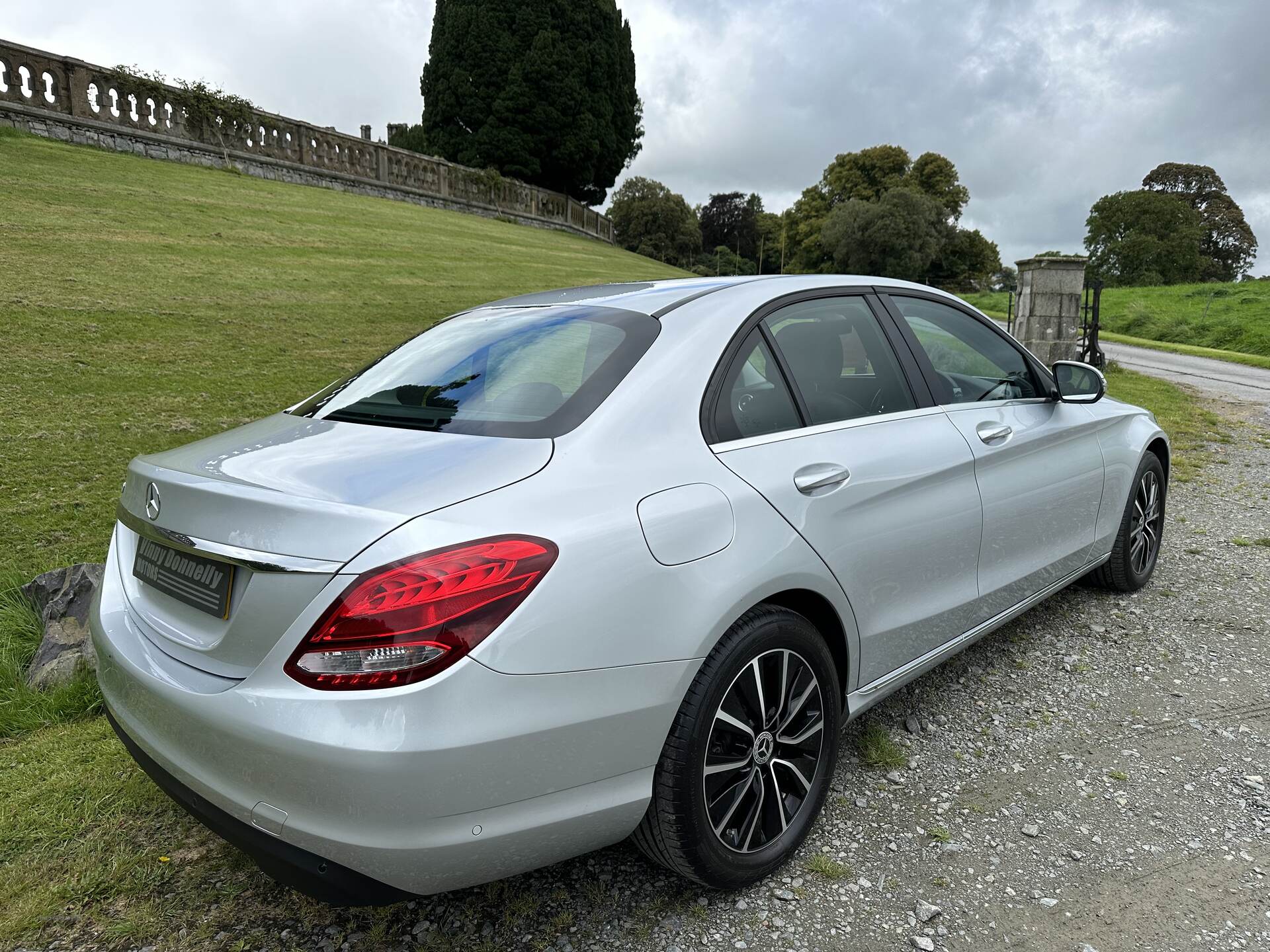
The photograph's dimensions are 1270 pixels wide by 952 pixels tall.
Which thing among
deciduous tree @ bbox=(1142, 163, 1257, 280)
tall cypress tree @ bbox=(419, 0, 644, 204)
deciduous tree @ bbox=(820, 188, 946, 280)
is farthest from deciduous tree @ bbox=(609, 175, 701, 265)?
deciduous tree @ bbox=(1142, 163, 1257, 280)

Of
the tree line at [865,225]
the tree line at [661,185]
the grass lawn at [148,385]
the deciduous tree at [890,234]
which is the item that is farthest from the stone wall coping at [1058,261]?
the deciduous tree at [890,234]

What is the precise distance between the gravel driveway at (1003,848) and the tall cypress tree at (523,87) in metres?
37.4

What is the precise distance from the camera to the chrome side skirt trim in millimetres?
2557

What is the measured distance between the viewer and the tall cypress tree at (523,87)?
36.8 meters

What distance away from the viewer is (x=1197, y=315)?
1045 inches

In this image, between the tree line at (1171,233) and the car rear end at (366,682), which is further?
the tree line at (1171,233)

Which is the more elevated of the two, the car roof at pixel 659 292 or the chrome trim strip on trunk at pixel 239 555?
the car roof at pixel 659 292

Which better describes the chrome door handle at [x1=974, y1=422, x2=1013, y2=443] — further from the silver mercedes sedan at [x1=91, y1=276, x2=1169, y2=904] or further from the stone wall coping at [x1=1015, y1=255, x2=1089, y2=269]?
the stone wall coping at [x1=1015, y1=255, x2=1089, y2=269]

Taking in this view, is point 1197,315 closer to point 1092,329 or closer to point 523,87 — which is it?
point 1092,329

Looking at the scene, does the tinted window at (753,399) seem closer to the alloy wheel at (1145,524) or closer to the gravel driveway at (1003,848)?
the gravel driveway at (1003,848)

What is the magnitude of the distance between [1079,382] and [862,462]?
178 centimetres

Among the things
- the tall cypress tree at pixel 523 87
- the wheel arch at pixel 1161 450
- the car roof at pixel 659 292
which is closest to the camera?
the car roof at pixel 659 292

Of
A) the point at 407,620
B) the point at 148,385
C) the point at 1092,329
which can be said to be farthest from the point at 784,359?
the point at 1092,329

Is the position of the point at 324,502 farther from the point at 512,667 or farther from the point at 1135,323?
the point at 1135,323
